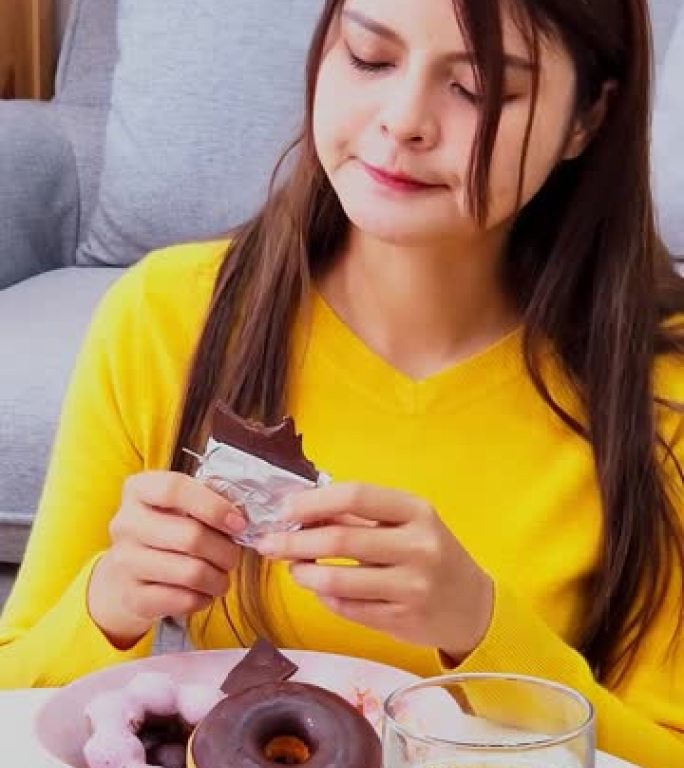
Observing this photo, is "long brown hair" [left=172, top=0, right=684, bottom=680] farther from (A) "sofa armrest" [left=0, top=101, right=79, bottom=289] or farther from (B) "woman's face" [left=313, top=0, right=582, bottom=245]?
(A) "sofa armrest" [left=0, top=101, right=79, bottom=289]

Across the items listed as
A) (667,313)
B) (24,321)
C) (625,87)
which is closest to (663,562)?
(667,313)

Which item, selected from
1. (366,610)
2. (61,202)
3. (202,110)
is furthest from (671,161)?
(366,610)

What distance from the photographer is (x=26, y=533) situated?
1.87 m

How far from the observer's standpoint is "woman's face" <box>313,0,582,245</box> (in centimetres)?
93

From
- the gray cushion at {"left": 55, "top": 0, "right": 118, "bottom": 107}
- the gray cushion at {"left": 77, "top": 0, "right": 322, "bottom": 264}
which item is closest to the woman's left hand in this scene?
the gray cushion at {"left": 77, "top": 0, "right": 322, "bottom": 264}

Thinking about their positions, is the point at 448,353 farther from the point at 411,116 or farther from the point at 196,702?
the point at 196,702

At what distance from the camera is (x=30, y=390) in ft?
6.07

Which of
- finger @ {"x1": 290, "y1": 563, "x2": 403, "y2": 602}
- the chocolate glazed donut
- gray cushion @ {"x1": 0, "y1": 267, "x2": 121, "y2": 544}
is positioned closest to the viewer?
the chocolate glazed donut

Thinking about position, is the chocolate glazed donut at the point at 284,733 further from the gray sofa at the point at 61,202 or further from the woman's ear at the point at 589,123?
the gray sofa at the point at 61,202

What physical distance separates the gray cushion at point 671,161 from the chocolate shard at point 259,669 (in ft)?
4.13

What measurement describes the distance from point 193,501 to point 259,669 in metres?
0.09

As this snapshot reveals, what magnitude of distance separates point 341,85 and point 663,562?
0.38 meters

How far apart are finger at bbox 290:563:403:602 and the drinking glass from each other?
162mm

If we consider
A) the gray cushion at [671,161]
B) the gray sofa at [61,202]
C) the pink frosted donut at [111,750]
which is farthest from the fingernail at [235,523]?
the gray cushion at [671,161]
